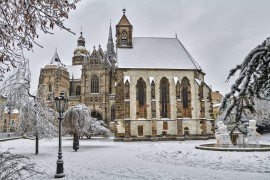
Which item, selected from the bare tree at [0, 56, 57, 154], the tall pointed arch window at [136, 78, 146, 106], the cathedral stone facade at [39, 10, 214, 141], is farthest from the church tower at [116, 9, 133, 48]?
the bare tree at [0, 56, 57, 154]

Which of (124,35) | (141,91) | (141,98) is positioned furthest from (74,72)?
(141,98)

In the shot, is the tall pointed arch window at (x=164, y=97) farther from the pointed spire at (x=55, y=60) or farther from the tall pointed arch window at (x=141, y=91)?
the pointed spire at (x=55, y=60)

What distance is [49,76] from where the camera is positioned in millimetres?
61125

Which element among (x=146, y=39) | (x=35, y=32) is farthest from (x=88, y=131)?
(x=35, y=32)

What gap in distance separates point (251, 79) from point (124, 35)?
3755 cm

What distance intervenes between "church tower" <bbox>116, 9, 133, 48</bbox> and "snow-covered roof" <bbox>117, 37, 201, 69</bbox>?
0.94 m

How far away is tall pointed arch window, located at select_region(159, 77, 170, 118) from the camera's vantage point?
3653 centimetres

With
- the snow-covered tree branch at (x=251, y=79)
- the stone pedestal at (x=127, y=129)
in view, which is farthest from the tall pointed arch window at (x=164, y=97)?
the snow-covered tree branch at (x=251, y=79)

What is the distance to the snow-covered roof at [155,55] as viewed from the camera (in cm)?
3778

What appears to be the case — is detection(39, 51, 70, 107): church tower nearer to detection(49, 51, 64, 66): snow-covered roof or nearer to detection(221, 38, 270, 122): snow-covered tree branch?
detection(49, 51, 64, 66): snow-covered roof

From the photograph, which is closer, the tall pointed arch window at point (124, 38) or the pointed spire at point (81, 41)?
the tall pointed arch window at point (124, 38)

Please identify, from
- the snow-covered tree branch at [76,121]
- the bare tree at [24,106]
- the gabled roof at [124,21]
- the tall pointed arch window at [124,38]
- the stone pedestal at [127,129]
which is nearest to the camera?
the bare tree at [24,106]

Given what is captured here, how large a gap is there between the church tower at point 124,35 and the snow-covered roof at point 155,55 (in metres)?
0.94

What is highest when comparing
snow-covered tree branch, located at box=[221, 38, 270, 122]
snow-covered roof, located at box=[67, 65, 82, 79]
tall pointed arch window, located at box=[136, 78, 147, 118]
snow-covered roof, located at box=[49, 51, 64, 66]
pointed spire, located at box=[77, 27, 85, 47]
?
pointed spire, located at box=[77, 27, 85, 47]
